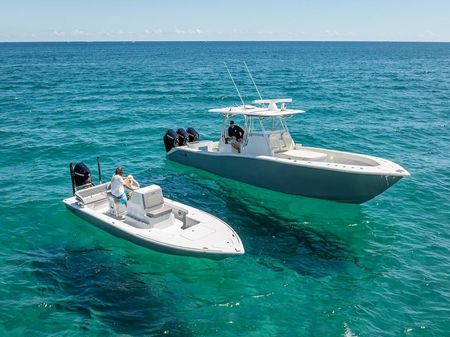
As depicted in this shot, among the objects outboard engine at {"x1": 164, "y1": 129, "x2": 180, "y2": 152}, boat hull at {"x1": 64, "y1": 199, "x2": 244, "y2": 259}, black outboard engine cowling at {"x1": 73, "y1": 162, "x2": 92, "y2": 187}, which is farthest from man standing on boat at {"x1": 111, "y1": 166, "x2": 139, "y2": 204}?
outboard engine at {"x1": 164, "y1": 129, "x2": 180, "y2": 152}

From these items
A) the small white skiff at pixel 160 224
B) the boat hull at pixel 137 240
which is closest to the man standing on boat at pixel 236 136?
the small white skiff at pixel 160 224

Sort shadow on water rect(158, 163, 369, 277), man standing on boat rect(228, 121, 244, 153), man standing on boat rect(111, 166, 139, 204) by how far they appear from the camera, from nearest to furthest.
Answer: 1. shadow on water rect(158, 163, 369, 277)
2. man standing on boat rect(111, 166, 139, 204)
3. man standing on boat rect(228, 121, 244, 153)

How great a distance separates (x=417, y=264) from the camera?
38.2 ft

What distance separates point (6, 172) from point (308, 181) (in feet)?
46.2

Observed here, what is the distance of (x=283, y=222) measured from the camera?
14.4 meters

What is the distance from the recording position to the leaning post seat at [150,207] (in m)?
11.9

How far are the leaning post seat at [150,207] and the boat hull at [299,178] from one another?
228 inches

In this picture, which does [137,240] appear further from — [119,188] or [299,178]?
[299,178]

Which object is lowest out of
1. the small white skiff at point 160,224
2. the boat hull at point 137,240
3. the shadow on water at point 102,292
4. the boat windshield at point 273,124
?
the shadow on water at point 102,292

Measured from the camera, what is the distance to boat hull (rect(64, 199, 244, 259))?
34.3 ft

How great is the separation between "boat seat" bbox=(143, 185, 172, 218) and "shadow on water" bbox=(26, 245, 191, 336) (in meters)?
1.64

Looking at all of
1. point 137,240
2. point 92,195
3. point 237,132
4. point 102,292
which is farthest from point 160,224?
point 237,132

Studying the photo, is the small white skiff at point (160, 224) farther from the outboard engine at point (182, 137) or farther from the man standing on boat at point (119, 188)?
the outboard engine at point (182, 137)

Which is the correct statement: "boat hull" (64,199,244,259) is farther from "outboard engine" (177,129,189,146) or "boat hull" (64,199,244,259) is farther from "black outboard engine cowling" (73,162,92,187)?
"outboard engine" (177,129,189,146)
